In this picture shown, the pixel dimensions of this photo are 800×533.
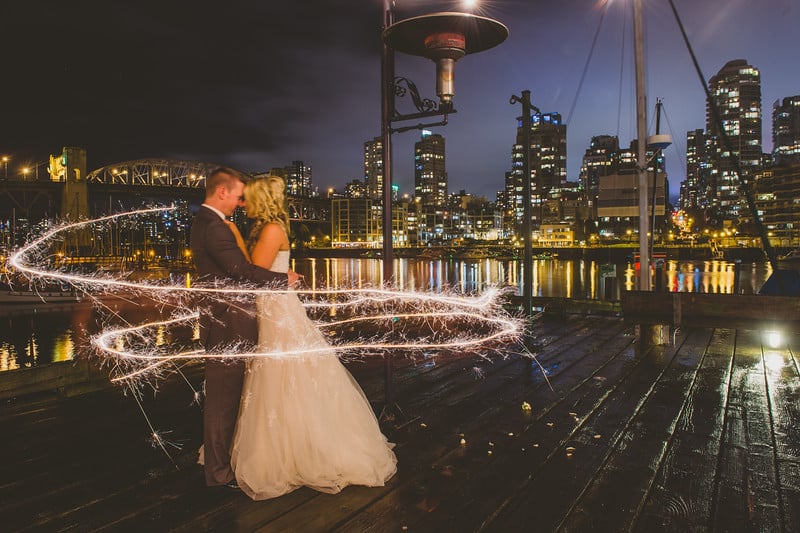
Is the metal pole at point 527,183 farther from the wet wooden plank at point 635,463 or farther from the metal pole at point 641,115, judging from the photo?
the metal pole at point 641,115

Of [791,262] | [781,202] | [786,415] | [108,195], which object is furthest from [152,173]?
[781,202]

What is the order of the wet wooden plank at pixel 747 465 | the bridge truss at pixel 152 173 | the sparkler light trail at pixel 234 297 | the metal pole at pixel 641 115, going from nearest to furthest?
the wet wooden plank at pixel 747 465
the sparkler light trail at pixel 234 297
the metal pole at pixel 641 115
the bridge truss at pixel 152 173

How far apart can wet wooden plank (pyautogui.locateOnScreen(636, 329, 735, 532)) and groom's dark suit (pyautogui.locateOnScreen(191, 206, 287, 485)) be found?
2736 mm

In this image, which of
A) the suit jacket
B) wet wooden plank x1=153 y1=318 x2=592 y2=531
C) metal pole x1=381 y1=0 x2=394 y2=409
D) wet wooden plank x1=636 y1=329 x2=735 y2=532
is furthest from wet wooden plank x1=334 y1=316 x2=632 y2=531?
the suit jacket

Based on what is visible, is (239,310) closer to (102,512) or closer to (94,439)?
(102,512)

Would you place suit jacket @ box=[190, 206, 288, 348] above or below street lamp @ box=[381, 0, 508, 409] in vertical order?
below

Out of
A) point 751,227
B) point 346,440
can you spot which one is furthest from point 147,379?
point 751,227

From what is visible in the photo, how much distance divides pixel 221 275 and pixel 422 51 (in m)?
2.76

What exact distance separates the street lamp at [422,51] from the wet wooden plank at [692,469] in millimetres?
2324

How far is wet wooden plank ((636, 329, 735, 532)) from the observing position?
3.16m

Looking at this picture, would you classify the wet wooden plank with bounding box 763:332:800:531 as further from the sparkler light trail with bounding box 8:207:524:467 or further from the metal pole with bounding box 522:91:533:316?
the metal pole with bounding box 522:91:533:316

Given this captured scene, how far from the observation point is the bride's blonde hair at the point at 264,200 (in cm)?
357

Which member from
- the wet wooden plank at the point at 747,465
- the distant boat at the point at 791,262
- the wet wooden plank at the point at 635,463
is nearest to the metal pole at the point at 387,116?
the wet wooden plank at the point at 635,463

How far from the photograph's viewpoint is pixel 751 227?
487 ft
